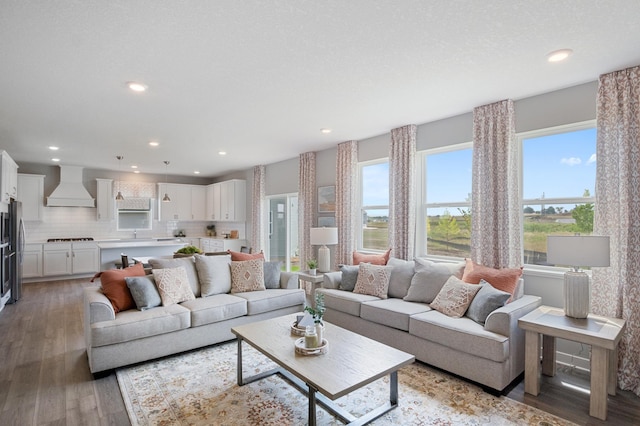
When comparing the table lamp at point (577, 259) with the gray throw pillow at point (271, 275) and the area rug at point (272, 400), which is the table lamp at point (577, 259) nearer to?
the area rug at point (272, 400)

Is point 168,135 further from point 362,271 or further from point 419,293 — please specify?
point 419,293

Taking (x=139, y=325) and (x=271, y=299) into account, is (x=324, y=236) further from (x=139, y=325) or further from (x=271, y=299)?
(x=139, y=325)

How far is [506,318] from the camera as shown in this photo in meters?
2.76

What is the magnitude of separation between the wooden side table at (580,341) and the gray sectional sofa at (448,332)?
0.39ft

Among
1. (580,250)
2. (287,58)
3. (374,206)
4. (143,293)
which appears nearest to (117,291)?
(143,293)

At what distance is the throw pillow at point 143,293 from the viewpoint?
344cm

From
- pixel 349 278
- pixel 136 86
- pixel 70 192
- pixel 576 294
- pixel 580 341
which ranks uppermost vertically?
pixel 136 86

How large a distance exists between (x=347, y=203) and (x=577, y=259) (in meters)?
3.35

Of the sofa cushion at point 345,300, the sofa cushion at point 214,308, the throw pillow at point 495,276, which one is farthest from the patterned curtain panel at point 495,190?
the sofa cushion at point 214,308

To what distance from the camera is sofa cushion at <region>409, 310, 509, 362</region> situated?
2.69 metres

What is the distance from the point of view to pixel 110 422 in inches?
92.8

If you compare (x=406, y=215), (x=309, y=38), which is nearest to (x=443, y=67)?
(x=309, y=38)

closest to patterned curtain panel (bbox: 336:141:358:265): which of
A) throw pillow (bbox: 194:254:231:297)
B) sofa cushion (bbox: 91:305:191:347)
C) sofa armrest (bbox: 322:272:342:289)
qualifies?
sofa armrest (bbox: 322:272:342:289)

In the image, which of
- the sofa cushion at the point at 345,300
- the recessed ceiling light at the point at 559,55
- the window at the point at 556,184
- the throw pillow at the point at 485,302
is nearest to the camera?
the recessed ceiling light at the point at 559,55
